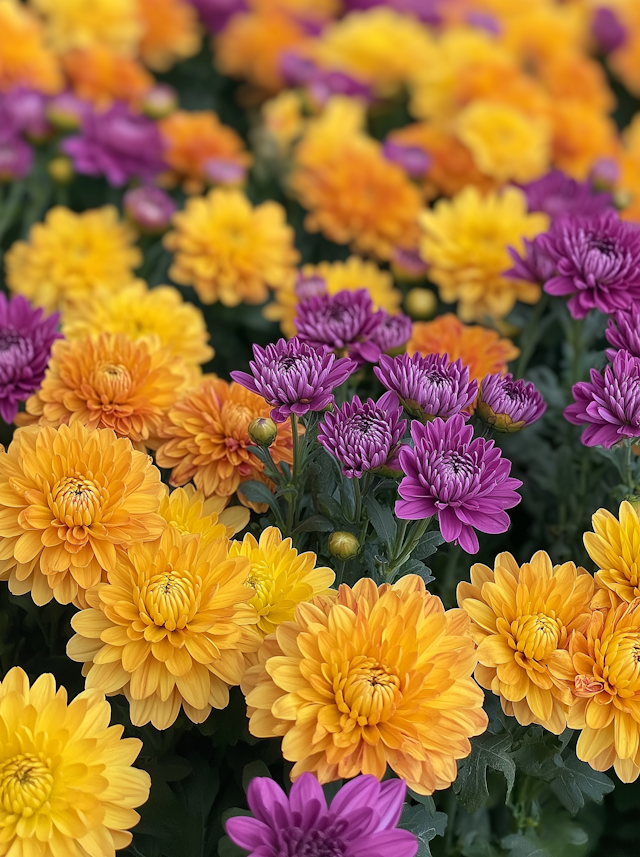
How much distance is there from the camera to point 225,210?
2.25 metres

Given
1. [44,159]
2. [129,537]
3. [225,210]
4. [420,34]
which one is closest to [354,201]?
[225,210]

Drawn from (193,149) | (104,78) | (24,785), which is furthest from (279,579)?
(104,78)

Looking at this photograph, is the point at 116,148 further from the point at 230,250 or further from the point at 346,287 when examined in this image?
the point at 346,287

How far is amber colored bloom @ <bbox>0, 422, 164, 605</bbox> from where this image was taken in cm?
119

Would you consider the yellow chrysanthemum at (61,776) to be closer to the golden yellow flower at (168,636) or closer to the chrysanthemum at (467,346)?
the golden yellow flower at (168,636)

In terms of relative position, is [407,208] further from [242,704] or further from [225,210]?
[242,704]

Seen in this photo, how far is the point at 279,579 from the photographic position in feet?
4.01

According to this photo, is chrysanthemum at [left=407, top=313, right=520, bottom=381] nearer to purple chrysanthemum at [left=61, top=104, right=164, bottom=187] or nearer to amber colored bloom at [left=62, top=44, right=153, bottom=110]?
purple chrysanthemum at [left=61, top=104, right=164, bottom=187]

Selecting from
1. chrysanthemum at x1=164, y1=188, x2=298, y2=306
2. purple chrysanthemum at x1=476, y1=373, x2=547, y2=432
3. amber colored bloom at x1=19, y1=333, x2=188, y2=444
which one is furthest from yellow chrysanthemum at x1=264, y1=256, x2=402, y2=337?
purple chrysanthemum at x1=476, y1=373, x2=547, y2=432

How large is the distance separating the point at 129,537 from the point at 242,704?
29 cm

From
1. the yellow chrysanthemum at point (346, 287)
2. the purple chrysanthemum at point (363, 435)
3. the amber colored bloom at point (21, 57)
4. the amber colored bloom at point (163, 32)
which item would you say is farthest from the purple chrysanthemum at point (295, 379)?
the amber colored bloom at point (163, 32)

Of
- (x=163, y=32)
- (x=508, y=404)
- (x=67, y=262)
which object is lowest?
(x=67, y=262)

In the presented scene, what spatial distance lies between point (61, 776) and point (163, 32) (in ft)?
9.91

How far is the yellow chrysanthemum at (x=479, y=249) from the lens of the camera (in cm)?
214
